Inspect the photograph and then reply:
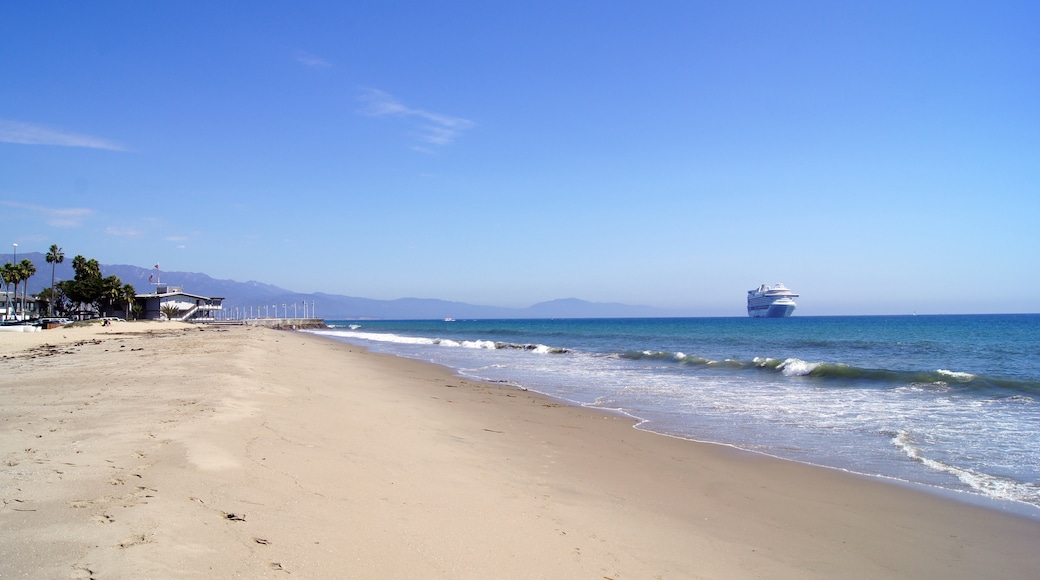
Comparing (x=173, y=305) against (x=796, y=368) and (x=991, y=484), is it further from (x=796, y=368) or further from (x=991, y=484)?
(x=991, y=484)

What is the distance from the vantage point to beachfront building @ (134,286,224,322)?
6931 cm

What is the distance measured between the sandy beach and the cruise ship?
5366 inches

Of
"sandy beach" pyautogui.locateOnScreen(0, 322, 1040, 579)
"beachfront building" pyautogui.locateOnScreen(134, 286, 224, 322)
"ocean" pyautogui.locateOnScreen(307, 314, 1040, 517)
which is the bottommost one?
"ocean" pyautogui.locateOnScreen(307, 314, 1040, 517)

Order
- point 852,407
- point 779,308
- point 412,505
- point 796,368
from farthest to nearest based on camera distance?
1. point 779,308
2. point 796,368
3. point 852,407
4. point 412,505

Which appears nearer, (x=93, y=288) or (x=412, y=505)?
(x=412, y=505)

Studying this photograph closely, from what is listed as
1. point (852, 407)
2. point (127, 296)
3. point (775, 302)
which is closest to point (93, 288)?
point (127, 296)

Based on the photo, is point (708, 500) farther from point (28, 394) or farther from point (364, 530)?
point (28, 394)

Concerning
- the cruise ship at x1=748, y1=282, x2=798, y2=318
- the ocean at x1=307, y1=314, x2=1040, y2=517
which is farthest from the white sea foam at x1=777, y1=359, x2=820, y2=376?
the cruise ship at x1=748, y1=282, x2=798, y2=318

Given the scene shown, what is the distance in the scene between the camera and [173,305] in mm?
79375

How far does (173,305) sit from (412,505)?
288 ft

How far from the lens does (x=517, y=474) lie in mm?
6848

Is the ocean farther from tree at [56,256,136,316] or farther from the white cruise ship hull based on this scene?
the white cruise ship hull

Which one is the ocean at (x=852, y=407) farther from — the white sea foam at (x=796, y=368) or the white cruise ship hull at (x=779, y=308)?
the white cruise ship hull at (x=779, y=308)

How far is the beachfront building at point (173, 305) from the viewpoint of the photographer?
2729 inches
